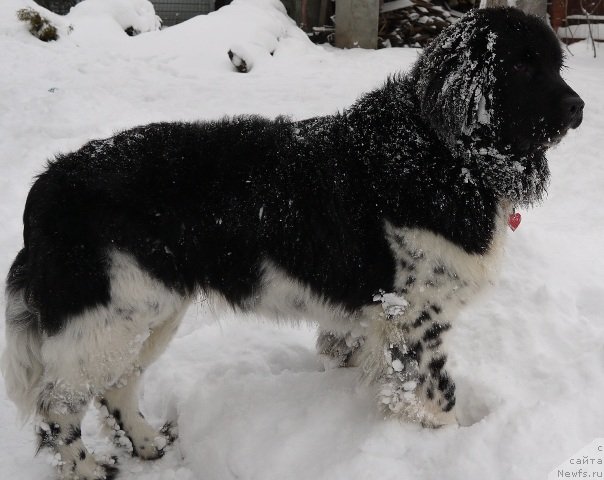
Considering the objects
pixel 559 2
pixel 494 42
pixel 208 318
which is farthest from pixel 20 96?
pixel 559 2

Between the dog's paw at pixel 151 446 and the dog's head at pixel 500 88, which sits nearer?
the dog's head at pixel 500 88

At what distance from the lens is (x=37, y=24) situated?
833 centimetres

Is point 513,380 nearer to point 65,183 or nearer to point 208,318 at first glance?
point 208,318

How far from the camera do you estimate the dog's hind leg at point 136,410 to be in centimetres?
308

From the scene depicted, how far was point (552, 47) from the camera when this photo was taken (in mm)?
2715

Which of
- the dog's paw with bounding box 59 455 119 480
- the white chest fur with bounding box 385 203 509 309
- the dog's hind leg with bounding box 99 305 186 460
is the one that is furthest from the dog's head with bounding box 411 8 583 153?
the dog's paw with bounding box 59 455 119 480

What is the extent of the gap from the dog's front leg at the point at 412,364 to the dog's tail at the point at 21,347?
1.62m

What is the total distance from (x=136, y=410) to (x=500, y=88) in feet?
8.00

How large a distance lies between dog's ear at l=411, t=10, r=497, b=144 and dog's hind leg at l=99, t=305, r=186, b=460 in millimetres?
1609

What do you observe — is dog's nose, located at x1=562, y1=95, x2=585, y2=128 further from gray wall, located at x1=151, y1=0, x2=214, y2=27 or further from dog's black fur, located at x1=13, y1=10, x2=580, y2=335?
gray wall, located at x1=151, y1=0, x2=214, y2=27

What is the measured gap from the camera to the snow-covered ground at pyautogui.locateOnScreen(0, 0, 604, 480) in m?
2.64

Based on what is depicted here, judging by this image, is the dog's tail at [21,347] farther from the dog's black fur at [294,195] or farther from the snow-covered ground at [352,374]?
the snow-covered ground at [352,374]

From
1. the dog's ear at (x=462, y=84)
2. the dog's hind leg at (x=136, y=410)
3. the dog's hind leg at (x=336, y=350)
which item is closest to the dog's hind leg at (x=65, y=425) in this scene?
the dog's hind leg at (x=136, y=410)

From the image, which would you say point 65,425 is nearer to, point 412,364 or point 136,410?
A: point 136,410
